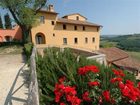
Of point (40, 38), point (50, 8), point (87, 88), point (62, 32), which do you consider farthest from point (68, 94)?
point (50, 8)

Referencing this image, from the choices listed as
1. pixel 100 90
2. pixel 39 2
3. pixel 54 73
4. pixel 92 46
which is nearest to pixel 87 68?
pixel 100 90

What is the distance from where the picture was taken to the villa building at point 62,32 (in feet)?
103

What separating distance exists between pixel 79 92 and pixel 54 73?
1496mm

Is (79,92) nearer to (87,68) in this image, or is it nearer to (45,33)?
(87,68)

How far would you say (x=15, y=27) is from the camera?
32375 millimetres

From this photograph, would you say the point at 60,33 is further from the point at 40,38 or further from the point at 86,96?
the point at 86,96

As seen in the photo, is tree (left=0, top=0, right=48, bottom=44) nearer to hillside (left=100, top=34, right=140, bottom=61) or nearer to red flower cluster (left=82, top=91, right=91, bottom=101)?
red flower cluster (left=82, top=91, right=91, bottom=101)

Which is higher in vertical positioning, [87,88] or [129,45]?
[87,88]

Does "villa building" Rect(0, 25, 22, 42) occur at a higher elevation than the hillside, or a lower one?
higher

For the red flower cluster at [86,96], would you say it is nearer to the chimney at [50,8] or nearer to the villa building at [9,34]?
the villa building at [9,34]

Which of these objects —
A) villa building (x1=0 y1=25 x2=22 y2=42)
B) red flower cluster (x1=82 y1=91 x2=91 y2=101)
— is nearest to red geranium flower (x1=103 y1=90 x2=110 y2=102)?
red flower cluster (x1=82 y1=91 x2=91 y2=101)

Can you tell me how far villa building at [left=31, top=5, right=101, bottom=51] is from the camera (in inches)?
1233

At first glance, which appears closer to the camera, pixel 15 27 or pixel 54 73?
pixel 54 73

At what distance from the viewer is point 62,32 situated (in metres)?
33.9
